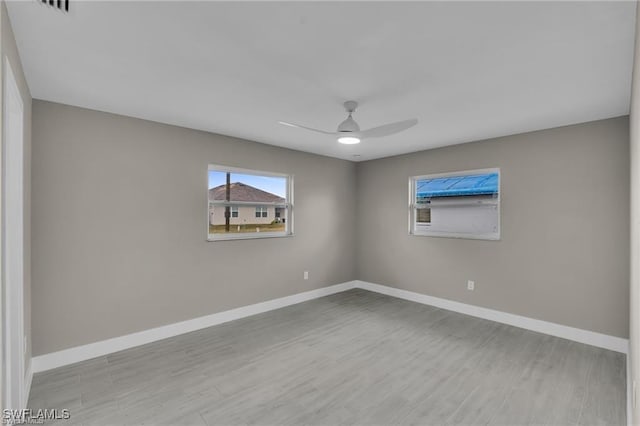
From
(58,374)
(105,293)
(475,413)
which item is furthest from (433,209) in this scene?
(58,374)

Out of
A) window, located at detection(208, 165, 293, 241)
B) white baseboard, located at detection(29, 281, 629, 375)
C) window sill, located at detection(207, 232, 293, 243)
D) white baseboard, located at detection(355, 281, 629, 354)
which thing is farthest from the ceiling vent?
white baseboard, located at detection(355, 281, 629, 354)

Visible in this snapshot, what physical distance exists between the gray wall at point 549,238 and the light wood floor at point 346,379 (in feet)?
1.45

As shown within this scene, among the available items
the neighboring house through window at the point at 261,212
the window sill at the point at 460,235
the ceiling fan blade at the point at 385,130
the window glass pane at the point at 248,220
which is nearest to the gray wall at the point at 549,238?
the window sill at the point at 460,235

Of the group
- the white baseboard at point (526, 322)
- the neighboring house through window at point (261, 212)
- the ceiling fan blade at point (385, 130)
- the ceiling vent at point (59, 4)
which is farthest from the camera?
the neighboring house through window at point (261, 212)

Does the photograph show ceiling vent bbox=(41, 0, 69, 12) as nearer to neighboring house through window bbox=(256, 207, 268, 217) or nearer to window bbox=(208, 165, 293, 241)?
window bbox=(208, 165, 293, 241)

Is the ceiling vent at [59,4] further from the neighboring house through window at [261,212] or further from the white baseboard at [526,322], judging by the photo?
the white baseboard at [526,322]

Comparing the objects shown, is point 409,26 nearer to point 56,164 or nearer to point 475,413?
point 475,413

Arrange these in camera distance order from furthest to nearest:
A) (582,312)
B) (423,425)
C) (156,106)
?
(582,312)
(156,106)
(423,425)

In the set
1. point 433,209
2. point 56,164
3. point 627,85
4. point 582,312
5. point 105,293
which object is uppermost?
point 627,85

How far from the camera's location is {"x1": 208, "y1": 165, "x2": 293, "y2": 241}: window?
4.03 m

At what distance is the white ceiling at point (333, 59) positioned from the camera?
1624 mm

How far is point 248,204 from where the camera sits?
4.34 metres

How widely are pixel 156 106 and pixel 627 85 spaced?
4012 mm

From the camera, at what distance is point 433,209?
4855 millimetres
